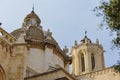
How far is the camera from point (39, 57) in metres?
25.1

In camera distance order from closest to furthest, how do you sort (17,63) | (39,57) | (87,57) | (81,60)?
(17,63), (39,57), (87,57), (81,60)

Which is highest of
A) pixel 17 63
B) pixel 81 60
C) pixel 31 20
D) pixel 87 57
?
pixel 87 57

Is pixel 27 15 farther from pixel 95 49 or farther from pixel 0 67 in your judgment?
pixel 95 49

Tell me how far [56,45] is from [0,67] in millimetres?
11384

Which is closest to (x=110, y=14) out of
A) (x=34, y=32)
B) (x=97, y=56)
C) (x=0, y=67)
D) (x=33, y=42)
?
(x=0, y=67)

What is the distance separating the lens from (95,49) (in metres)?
51.0

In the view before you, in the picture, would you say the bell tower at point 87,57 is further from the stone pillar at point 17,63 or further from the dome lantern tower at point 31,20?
the stone pillar at point 17,63

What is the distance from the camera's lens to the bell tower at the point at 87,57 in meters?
49.7

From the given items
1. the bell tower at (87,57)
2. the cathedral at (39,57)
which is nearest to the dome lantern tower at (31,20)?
the cathedral at (39,57)

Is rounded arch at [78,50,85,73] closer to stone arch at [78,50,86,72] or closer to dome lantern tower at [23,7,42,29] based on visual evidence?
stone arch at [78,50,86,72]

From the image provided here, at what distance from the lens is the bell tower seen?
49.7 m

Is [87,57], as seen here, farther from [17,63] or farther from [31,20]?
[17,63]

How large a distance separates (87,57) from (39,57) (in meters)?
26.0

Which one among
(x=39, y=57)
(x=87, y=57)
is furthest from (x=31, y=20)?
(x=87, y=57)
